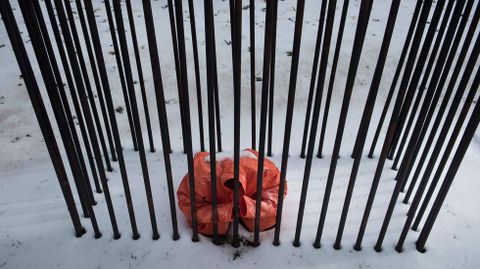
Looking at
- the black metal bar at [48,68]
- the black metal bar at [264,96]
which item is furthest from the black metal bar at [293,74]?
the black metal bar at [48,68]

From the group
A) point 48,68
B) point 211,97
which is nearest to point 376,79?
point 211,97

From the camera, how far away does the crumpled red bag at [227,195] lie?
1814 mm

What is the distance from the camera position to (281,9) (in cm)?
437

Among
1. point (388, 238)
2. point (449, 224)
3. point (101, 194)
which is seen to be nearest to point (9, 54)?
point (101, 194)

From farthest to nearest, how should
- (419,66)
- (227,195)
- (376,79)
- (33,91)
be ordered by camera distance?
1. (227,195)
2. (419,66)
3. (33,91)
4. (376,79)

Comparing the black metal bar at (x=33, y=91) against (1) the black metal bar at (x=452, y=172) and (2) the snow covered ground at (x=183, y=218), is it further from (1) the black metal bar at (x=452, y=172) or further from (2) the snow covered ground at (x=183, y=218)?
(1) the black metal bar at (x=452, y=172)

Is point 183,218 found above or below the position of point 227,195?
below

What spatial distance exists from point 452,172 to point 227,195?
3.32 feet

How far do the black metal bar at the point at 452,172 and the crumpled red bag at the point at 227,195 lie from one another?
2.30ft

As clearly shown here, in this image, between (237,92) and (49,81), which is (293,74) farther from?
(49,81)

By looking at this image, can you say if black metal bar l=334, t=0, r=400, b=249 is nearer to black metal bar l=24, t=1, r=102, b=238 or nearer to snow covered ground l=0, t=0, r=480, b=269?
snow covered ground l=0, t=0, r=480, b=269

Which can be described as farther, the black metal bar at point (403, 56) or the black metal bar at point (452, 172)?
the black metal bar at point (403, 56)

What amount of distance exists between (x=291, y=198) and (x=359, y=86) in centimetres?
151

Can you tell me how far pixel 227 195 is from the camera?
190 centimetres
